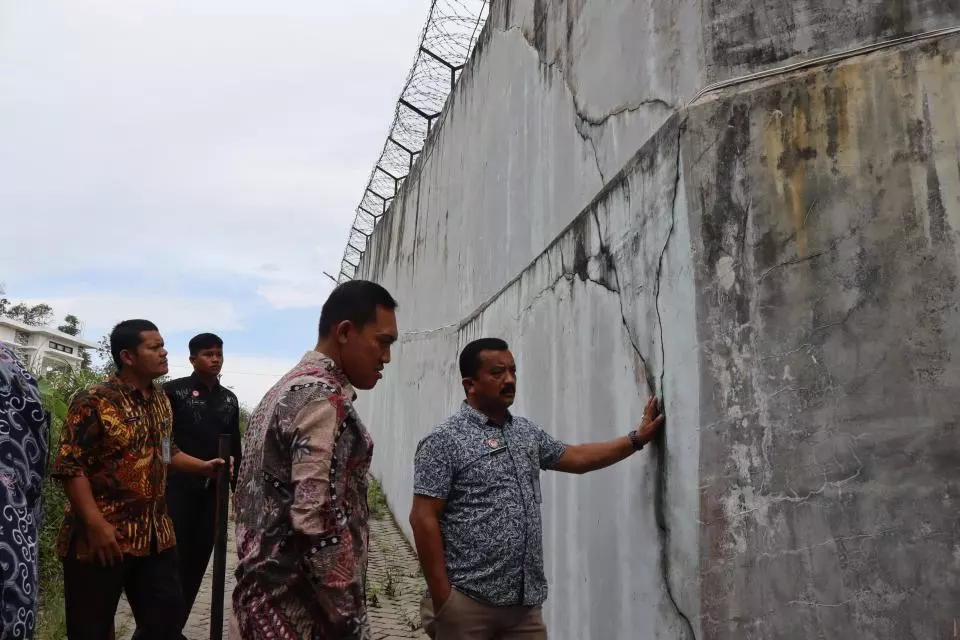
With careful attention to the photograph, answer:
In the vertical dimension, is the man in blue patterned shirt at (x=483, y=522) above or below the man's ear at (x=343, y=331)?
below

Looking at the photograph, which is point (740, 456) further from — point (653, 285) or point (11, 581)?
point (11, 581)

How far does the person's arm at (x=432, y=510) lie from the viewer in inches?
88.6

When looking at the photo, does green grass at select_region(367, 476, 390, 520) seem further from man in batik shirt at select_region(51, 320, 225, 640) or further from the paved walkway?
man in batik shirt at select_region(51, 320, 225, 640)

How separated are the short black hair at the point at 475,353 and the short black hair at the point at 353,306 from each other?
2.27 feet

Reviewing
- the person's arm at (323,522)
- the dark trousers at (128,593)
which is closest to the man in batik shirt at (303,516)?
the person's arm at (323,522)

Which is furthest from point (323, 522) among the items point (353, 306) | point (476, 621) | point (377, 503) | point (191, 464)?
point (377, 503)

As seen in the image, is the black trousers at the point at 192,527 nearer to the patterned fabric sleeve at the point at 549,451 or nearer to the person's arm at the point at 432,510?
the person's arm at the point at 432,510

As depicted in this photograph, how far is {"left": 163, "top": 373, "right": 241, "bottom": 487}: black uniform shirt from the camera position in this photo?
13.4ft

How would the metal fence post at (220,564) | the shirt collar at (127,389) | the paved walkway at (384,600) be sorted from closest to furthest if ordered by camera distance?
the shirt collar at (127,389)
the metal fence post at (220,564)
the paved walkway at (384,600)

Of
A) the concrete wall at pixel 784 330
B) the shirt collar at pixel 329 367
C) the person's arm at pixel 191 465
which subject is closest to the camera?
the shirt collar at pixel 329 367

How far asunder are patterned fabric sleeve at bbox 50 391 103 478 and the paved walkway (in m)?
1.56

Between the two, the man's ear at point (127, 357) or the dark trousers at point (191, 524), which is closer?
the man's ear at point (127, 357)

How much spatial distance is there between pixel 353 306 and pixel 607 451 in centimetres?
100

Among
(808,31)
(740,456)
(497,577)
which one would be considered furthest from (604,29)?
(497,577)
